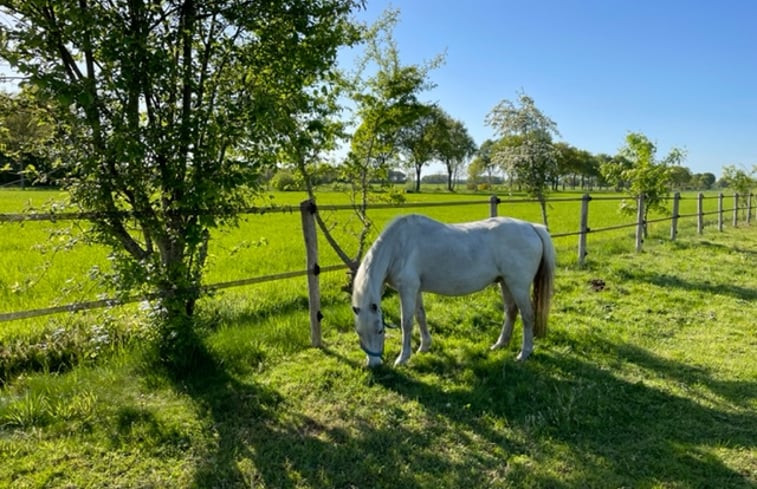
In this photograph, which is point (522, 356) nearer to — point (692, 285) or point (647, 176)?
point (692, 285)

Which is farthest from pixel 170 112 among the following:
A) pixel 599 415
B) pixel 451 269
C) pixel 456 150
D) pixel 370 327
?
pixel 456 150

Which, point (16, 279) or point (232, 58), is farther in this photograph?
point (16, 279)

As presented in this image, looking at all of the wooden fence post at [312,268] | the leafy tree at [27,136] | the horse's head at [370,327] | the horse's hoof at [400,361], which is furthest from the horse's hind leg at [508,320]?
the leafy tree at [27,136]

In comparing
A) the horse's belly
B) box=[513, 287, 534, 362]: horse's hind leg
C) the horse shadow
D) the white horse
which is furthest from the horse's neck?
box=[513, 287, 534, 362]: horse's hind leg

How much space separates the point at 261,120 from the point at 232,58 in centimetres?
100

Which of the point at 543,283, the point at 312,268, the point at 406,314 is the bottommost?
the point at 406,314

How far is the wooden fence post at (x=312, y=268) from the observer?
443 cm

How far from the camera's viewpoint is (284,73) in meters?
3.83

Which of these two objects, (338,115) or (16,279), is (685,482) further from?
(16,279)

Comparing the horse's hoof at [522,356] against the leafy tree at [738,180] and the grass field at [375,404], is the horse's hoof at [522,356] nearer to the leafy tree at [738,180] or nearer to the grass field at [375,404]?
the grass field at [375,404]

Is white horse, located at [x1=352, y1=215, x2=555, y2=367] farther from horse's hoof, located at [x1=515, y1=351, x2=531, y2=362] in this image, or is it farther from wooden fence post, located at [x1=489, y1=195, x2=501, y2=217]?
wooden fence post, located at [x1=489, y1=195, x2=501, y2=217]

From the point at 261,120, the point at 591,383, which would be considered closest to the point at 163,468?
the point at 261,120

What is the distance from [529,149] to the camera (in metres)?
9.81

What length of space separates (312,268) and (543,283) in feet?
7.37
